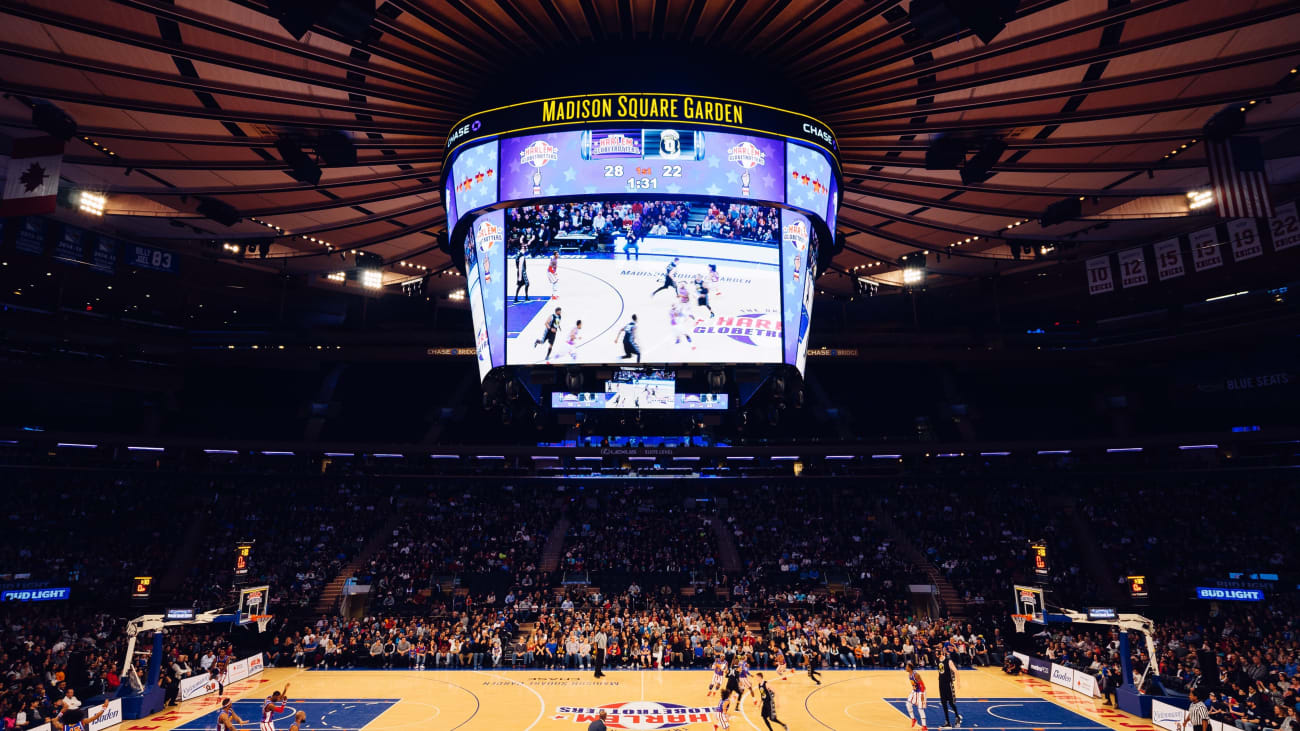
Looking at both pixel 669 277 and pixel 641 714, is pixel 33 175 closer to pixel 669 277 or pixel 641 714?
pixel 669 277

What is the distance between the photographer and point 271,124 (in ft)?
50.3

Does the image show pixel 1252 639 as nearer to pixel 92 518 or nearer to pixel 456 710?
pixel 456 710

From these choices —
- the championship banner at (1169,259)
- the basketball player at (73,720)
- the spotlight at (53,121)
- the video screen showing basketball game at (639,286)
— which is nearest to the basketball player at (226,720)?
the basketball player at (73,720)

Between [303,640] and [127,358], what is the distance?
24082 mm

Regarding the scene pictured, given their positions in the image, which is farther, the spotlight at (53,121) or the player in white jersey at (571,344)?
the spotlight at (53,121)

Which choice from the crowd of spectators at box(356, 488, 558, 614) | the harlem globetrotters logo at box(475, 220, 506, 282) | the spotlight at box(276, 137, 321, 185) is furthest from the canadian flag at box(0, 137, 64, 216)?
the crowd of spectators at box(356, 488, 558, 614)

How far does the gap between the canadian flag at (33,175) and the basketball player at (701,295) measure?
13.4 meters

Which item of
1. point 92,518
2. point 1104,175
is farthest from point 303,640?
point 1104,175

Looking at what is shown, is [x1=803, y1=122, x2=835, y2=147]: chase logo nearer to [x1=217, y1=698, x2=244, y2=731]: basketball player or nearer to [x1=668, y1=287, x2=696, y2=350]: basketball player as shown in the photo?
[x1=668, y1=287, x2=696, y2=350]: basketball player

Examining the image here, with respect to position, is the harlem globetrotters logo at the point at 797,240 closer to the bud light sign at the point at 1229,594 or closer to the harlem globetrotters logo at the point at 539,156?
the harlem globetrotters logo at the point at 539,156

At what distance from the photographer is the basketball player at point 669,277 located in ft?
46.3

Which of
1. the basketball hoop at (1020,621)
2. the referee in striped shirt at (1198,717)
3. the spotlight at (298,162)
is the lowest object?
the referee in striped shirt at (1198,717)

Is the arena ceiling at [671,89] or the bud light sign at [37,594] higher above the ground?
the arena ceiling at [671,89]

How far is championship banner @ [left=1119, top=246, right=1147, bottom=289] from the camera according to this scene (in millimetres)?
23884
